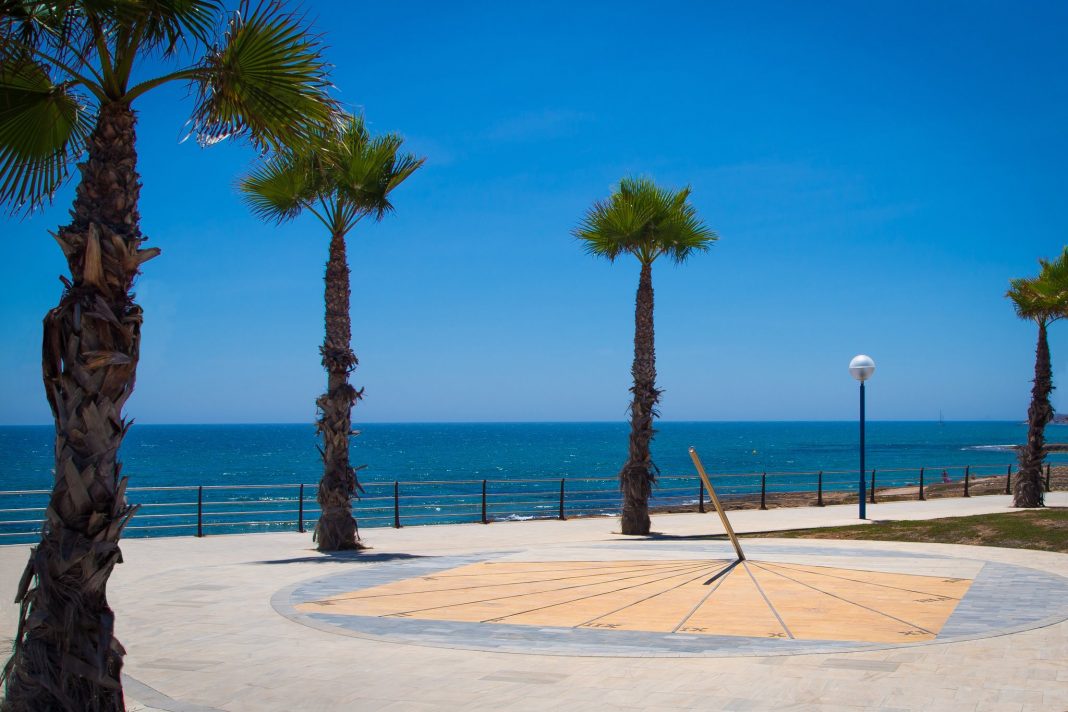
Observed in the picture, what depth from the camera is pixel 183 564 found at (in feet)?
42.3

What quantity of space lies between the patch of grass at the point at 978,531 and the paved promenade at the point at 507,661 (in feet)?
8.19

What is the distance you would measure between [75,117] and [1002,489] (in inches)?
1374

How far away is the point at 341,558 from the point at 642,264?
8.00 metres

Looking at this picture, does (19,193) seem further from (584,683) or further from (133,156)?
(584,683)

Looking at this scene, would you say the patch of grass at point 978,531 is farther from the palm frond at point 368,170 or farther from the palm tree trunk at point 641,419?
the palm frond at point 368,170

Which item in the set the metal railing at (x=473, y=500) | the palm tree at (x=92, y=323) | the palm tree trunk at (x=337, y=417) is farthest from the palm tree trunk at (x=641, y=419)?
the palm tree at (x=92, y=323)

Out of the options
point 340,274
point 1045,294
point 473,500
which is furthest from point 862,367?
point 473,500

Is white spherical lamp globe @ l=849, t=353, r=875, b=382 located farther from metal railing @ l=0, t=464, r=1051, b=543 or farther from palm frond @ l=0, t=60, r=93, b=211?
palm frond @ l=0, t=60, r=93, b=211

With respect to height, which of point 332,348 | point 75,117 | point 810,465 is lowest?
point 810,465

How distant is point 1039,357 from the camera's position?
2311 cm

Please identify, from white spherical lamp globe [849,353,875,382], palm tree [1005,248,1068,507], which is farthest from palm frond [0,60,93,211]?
palm tree [1005,248,1068,507]

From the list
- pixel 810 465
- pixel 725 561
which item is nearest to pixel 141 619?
pixel 725 561

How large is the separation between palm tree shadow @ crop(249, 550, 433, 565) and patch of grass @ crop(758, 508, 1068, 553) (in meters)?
6.73

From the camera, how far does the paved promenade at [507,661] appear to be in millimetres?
6211
